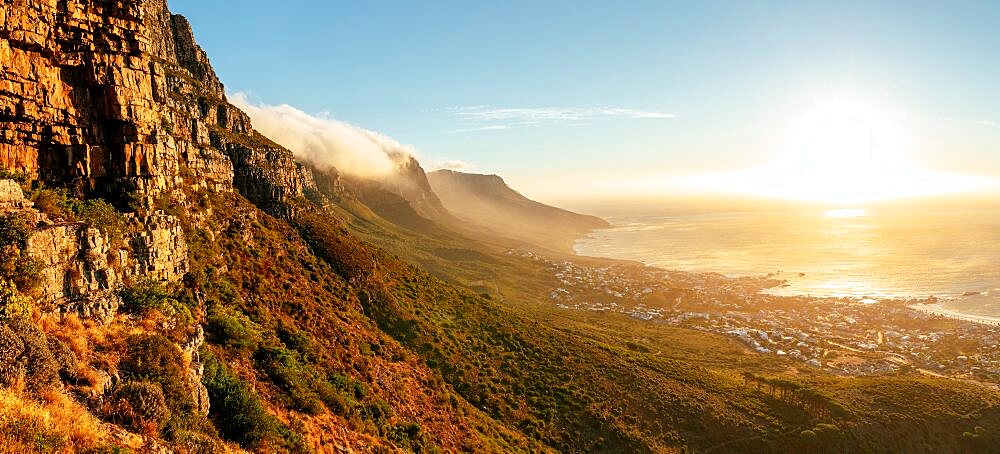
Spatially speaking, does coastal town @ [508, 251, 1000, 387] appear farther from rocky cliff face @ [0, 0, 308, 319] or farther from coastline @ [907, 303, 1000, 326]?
rocky cliff face @ [0, 0, 308, 319]

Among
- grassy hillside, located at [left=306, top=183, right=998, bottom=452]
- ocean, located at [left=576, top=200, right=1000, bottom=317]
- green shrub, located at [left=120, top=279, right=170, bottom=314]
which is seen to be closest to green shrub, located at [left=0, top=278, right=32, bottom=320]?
green shrub, located at [left=120, top=279, right=170, bottom=314]

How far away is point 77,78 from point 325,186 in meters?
125

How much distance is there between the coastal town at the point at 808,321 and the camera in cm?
6581

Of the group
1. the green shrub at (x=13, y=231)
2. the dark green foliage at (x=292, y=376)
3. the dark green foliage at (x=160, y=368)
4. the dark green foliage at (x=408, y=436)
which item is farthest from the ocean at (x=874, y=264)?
the green shrub at (x=13, y=231)

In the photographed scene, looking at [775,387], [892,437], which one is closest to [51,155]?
[775,387]

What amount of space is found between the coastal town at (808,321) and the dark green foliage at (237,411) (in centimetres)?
7437

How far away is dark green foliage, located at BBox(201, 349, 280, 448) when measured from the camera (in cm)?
1429

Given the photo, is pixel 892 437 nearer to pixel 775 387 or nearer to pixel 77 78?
pixel 775 387

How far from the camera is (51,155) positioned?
677 inches

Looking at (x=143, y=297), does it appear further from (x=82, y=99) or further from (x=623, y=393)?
(x=623, y=393)

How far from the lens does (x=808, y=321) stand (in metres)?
87.8

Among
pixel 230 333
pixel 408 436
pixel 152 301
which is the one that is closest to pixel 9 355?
pixel 152 301

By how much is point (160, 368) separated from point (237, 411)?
2.95 m

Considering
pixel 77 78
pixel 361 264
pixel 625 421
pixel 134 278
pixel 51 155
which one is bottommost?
pixel 625 421
